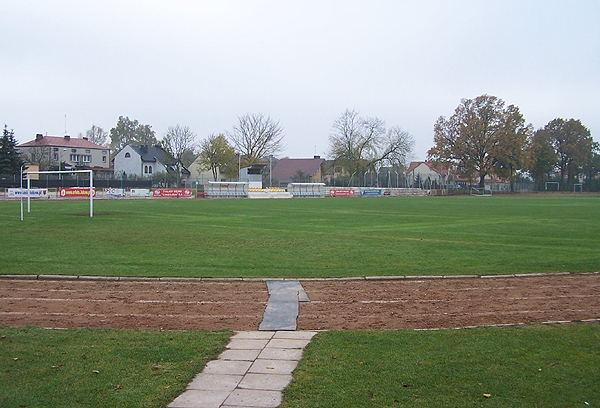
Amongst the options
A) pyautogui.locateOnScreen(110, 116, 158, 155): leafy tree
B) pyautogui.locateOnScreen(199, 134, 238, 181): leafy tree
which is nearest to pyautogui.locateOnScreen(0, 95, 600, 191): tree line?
pyautogui.locateOnScreen(199, 134, 238, 181): leafy tree

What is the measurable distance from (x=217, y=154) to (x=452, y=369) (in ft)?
281

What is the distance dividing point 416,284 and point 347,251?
16.3ft

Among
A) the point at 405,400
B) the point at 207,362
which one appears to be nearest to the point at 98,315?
the point at 207,362

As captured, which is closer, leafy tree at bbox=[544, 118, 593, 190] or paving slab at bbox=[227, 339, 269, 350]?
paving slab at bbox=[227, 339, 269, 350]

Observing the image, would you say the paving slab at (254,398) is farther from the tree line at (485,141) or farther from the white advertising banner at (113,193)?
the tree line at (485,141)

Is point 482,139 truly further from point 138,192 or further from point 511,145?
point 138,192

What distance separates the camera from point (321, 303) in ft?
30.1

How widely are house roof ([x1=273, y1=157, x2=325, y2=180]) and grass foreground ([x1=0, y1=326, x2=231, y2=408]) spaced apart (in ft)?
336

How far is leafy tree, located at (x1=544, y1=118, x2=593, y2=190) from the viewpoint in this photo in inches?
3920

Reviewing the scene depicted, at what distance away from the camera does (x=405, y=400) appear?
4672 mm

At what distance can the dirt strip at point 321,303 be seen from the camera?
788cm

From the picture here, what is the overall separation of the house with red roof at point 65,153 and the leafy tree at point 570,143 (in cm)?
8854

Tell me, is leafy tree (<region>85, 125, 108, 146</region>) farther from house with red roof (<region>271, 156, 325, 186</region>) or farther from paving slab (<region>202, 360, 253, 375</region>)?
paving slab (<region>202, 360, 253, 375</region>)

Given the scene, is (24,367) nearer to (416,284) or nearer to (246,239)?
(416,284)
